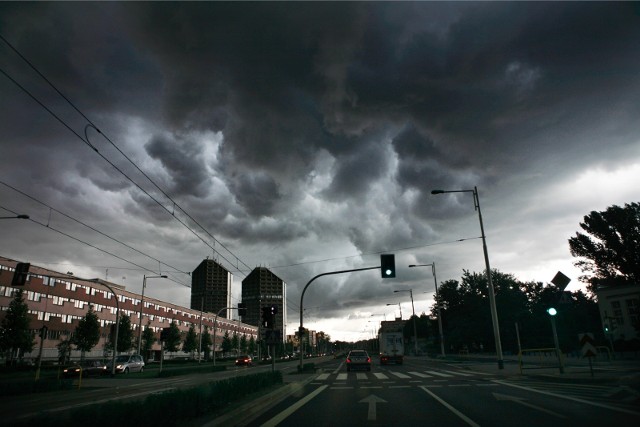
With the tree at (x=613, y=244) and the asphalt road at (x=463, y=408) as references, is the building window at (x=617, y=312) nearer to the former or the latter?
the tree at (x=613, y=244)

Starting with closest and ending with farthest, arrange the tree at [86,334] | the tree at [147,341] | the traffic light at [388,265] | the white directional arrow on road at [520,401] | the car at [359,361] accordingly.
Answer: the white directional arrow on road at [520,401] < the traffic light at [388,265] < the car at [359,361] < the tree at [86,334] < the tree at [147,341]

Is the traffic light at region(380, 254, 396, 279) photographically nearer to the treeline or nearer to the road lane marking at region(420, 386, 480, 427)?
the road lane marking at region(420, 386, 480, 427)

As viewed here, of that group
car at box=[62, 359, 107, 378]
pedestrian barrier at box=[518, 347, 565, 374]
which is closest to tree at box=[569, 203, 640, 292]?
pedestrian barrier at box=[518, 347, 565, 374]

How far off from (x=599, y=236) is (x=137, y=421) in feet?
205

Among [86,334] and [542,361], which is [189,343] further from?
[542,361]

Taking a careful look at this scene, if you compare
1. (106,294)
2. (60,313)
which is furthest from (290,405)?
(106,294)

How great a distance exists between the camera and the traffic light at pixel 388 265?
881 inches

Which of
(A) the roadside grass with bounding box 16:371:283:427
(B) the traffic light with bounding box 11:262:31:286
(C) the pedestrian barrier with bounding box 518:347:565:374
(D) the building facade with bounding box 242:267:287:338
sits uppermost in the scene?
(D) the building facade with bounding box 242:267:287:338

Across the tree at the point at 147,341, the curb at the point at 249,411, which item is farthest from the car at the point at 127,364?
the tree at the point at 147,341

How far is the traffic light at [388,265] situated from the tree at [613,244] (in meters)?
44.2

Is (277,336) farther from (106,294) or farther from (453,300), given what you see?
(453,300)

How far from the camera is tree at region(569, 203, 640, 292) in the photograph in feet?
166

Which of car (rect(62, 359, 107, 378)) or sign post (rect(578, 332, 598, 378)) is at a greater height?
sign post (rect(578, 332, 598, 378))

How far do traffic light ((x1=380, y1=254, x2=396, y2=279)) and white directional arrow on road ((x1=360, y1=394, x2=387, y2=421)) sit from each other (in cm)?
898
